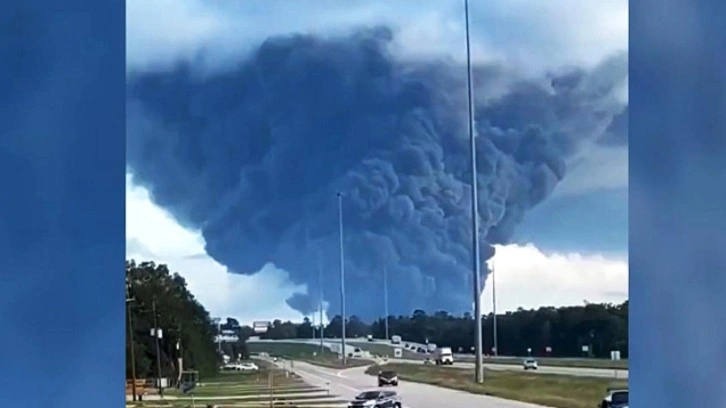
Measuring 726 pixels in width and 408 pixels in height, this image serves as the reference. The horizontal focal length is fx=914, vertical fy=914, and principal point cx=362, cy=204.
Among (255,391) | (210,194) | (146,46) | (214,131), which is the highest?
(146,46)

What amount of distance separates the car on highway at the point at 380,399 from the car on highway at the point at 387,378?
0.03 meters

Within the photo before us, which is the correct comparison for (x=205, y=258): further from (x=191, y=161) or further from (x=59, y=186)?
(x=59, y=186)

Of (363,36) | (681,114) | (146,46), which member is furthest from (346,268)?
(681,114)

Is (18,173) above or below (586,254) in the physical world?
above

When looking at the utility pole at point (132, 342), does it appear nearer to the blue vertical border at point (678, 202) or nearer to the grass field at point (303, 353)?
the grass field at point (303, 353)

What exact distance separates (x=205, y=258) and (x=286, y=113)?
56 cm

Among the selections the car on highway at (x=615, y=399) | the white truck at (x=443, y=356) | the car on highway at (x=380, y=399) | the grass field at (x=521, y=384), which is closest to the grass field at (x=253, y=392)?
the car on highway at (x=380, y=399)

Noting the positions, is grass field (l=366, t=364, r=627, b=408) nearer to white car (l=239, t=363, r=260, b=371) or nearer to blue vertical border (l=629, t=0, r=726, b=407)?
blue vertical border (l=629, t=0, r=726, b=407)

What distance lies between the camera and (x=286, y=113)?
313cm

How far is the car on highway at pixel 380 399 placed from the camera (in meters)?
3.17

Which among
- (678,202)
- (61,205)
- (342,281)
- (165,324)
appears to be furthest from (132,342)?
(678,202)

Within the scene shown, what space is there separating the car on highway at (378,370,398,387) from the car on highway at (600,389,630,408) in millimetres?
724

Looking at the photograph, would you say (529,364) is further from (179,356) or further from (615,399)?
(179,356)

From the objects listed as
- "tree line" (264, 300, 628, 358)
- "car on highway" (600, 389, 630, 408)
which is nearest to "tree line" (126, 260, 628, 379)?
"tree line" (264, 300, 628, 358)
